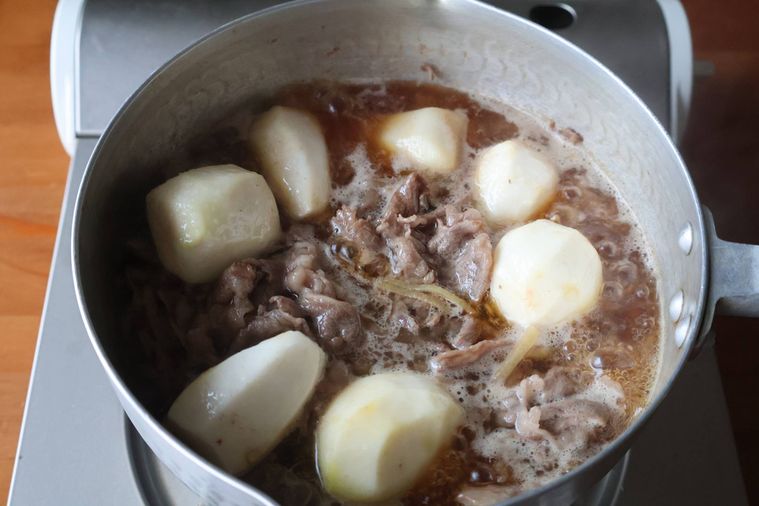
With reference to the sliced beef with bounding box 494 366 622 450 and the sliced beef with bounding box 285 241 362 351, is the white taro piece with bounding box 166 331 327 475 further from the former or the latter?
the sliced beef with bounding box 494 366 622 450

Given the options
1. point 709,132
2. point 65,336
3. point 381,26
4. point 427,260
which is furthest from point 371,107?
point 709,132

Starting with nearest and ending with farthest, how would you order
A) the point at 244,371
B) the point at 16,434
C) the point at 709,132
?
the point at 244,371, the point at 16,434, the point at 709,132

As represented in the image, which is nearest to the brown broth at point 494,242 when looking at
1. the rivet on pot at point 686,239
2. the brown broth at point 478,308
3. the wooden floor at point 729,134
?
the brown broth at point 478,308

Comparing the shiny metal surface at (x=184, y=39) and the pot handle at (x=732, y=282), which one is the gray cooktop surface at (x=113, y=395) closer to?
the shiny metal surface at (x=184, y=39)

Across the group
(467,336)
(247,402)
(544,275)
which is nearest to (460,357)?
(467,336)

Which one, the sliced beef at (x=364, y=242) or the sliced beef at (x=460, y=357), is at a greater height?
the sliced beef at (x=364, y=242)

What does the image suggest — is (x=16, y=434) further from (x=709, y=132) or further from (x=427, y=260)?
(x=709, y=132)
